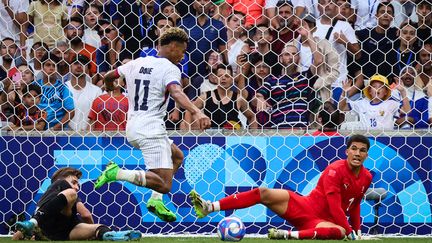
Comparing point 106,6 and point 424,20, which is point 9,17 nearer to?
point 106,6

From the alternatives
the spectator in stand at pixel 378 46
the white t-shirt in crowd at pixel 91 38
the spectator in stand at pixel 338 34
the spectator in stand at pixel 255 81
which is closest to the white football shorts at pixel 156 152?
the spectator in stand at pixel 255 81

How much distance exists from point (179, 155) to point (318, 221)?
136cm

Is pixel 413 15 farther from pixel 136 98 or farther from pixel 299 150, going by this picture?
pixel 136 98

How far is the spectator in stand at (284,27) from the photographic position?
34.5 feet

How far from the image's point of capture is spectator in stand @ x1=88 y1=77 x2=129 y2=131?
10000mm

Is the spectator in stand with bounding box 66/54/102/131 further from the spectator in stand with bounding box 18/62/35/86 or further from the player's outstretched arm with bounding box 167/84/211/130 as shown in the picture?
the player's outstretched arm with bounding box 167/84/211/130

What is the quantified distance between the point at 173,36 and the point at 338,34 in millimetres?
3110

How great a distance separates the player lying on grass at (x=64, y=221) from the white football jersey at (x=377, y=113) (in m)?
3.32

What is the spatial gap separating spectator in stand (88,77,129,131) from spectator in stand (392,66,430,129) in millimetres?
2941

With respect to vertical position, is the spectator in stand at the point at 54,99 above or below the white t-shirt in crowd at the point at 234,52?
below

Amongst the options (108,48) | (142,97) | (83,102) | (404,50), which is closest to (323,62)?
(404,50)

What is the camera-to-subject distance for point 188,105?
24.5 feet

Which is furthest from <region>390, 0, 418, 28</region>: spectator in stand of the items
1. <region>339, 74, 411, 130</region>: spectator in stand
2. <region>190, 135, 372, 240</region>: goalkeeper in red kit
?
<region>190, 135, 372, 240</region>: goalkeeper in red kit

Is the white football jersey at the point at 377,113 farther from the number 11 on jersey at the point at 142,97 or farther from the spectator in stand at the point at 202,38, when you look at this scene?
the number 11 on jersey at the point at 142,97
